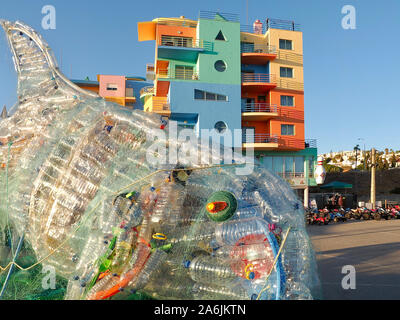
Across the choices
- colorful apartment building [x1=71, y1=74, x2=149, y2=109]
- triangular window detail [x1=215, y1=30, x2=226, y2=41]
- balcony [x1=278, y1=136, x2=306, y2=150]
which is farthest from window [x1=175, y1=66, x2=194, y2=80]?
balcony [x1=278, y1=136, x2=306, y2=150]

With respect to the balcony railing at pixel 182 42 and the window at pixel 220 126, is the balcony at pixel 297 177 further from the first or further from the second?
the balcony railing at pixel 182 42

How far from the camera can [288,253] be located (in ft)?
13.4

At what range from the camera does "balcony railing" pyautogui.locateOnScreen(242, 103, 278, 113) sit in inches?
1006

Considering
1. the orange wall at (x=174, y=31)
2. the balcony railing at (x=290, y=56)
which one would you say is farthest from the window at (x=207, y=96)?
the balcony railing at (x=290, y=56)

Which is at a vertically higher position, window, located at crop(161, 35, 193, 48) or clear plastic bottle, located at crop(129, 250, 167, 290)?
window, located at crop(161, 35, 193, 48)

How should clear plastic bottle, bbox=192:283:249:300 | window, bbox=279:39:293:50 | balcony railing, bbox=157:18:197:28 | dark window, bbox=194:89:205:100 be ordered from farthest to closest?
1. window, bbox=279:39:293:50
2. balcony railing, bbox=157:18:197:28
3. dark window, bbox=194:89:205:100
4. clear plastic bottle, bbox=192:283:249:300

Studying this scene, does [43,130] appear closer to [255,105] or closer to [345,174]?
[255,105]

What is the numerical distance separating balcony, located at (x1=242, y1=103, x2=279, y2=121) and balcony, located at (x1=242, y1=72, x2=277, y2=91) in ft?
4.49

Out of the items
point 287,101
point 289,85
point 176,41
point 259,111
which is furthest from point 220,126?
point 176,41

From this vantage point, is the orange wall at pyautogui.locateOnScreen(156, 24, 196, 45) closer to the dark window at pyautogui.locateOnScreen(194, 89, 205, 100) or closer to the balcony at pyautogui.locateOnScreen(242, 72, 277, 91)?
the dark window at pyautogui.locateOnScreen(194, 89, 205, 100)

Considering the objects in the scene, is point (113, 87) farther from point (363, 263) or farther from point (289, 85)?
point (363, 263)

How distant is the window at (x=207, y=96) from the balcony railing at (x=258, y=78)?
111 inches
